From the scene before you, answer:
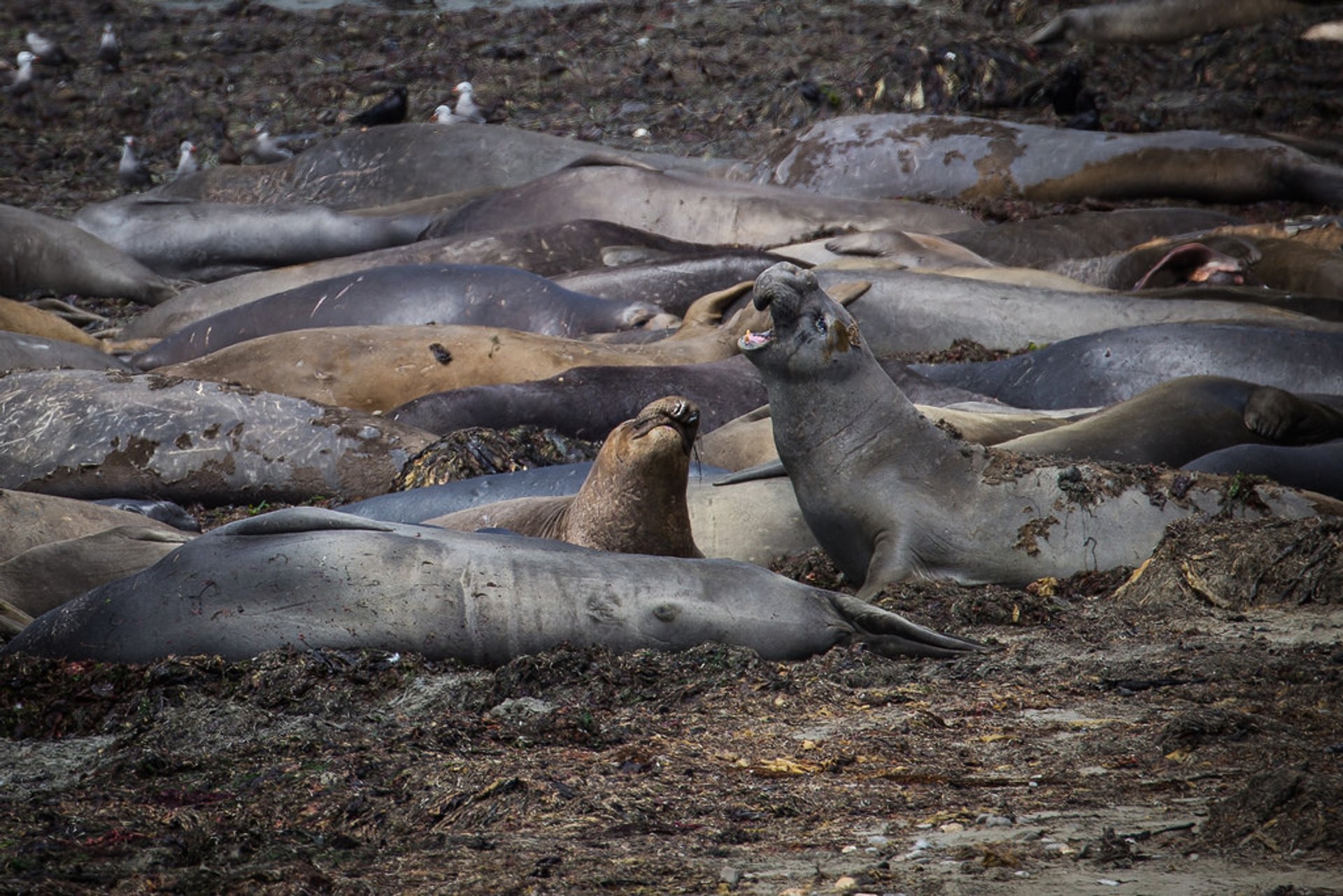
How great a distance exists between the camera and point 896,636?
13.9ft

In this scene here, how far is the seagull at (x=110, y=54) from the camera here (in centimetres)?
1739

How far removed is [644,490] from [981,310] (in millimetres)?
4479

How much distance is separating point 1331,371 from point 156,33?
49.2 ft

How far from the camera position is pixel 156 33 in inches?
735

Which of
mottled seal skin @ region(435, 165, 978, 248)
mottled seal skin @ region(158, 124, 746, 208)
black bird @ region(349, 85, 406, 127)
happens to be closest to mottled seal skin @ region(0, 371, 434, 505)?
mottled seal skin @ region(435, 165, 978, 248)

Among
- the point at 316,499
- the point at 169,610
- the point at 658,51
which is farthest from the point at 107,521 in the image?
the point at 658,51

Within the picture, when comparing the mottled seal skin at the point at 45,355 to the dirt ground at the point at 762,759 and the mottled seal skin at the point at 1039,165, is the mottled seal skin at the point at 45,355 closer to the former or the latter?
the dirt ground at the point at 762,759

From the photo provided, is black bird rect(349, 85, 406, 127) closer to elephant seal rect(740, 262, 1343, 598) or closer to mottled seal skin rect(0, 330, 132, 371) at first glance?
mottled seal skin rect(0, 330, 132, 371)

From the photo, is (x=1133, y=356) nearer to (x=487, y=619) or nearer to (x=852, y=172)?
(x=487, y=619)

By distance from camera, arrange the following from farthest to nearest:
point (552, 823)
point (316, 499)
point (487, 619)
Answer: point (316, 499) < point (487, 619) < point (552, 823)

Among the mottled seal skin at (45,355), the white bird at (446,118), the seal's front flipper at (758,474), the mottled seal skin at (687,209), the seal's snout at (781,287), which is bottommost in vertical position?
the mottled seal skin at (45,355)

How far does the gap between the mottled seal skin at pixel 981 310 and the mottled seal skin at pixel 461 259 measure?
3.52ft

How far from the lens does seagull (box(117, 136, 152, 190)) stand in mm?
14156

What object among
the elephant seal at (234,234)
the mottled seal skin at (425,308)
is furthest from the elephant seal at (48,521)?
the elephant seal at (234,234)
